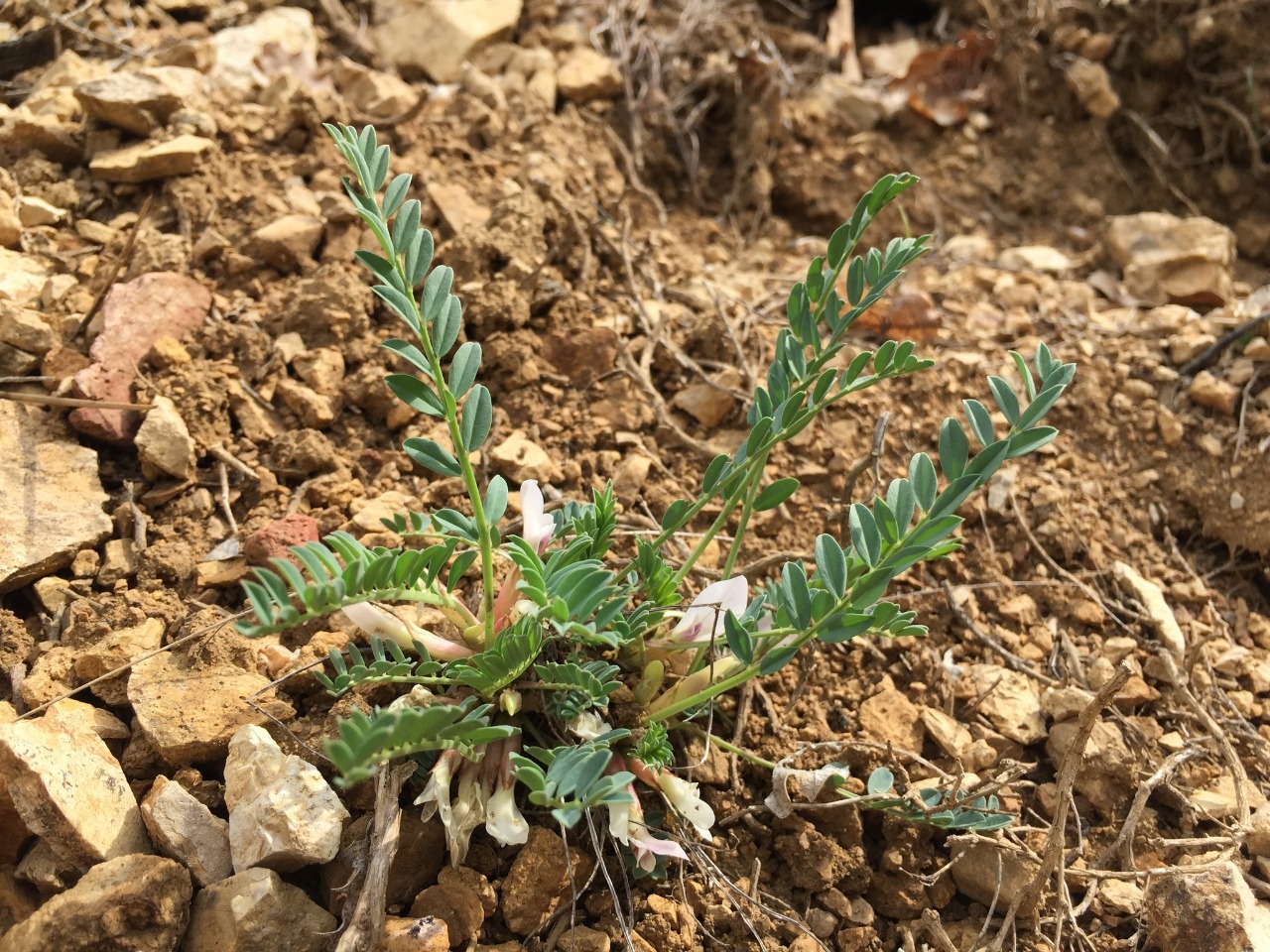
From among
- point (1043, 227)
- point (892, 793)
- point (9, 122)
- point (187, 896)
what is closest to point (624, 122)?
point (1043, 227)

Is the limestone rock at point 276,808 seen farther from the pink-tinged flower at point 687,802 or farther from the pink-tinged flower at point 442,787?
the pink-tinged flower at point 687,802

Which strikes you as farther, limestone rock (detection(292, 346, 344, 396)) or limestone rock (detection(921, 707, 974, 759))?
limestone rock (detection(292, 346, 344, 396))

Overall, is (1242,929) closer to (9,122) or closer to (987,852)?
(987,852)

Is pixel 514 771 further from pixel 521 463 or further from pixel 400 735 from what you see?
pixel 521 463

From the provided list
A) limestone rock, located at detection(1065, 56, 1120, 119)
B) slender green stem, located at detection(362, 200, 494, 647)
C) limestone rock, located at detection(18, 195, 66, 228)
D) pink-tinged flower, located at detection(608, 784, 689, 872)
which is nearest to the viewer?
slender green stem, located at detection(362, 200, 494, 647)

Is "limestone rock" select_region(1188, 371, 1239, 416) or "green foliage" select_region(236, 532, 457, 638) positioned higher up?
"green foliage" select_region(236, 532, 457, 638)

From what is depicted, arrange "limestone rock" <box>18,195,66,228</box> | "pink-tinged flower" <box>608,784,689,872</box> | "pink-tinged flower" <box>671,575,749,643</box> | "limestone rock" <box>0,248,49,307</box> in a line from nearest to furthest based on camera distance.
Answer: "pink-tinged flower" <box>608,784,689,872</box> < "pink-tinged flower" <box>671,575,749,643</box> < "limestone rock" <box>0,248,49,307</box> < "limestone rock" <box>18,195,66,228</box>

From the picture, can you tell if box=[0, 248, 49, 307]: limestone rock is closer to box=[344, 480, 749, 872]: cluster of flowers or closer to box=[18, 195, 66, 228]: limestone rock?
box=[18, 195, 66, 228]: limestone rock

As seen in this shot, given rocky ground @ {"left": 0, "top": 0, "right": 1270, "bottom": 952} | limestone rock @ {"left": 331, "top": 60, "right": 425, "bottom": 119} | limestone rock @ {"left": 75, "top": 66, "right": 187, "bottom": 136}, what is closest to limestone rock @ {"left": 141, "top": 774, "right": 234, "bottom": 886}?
rocky ground @ {"left": 0, "top": 0, "right": 1270, "bottom": 952}
